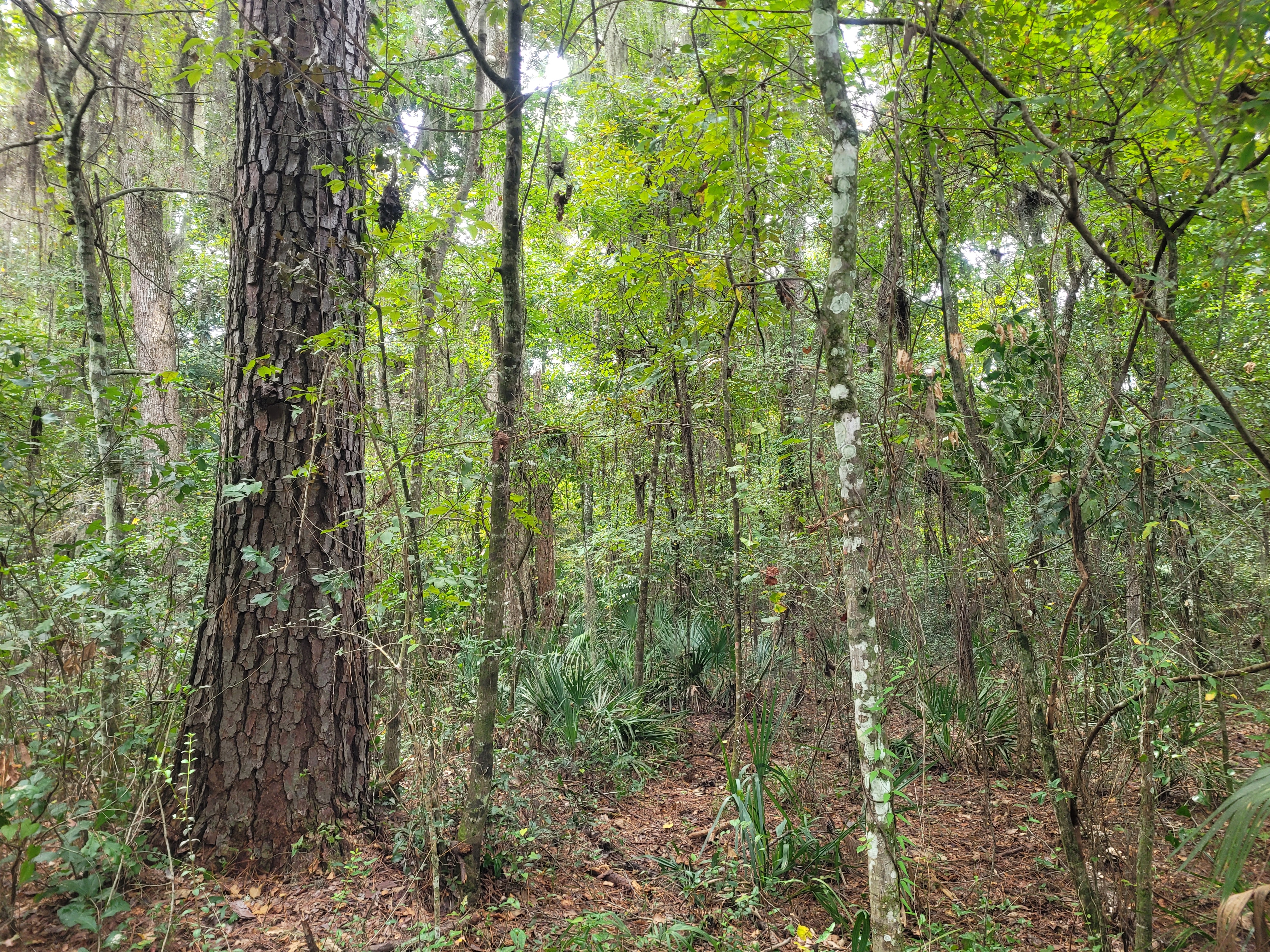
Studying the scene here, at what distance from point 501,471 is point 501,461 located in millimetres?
52

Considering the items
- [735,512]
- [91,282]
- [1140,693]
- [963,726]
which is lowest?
[963,726]

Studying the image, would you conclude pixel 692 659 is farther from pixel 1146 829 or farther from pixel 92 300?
pixel 92 300

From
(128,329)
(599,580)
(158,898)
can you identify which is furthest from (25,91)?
(599,580)

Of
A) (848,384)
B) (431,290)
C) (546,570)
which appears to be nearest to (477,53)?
(431,290)

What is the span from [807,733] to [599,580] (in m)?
3.62

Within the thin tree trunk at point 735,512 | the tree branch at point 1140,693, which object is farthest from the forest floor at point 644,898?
the thin tree trunk at point 735,512

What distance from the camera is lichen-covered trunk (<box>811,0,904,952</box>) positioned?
2719 mm

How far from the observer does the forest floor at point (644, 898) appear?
2.71 meters

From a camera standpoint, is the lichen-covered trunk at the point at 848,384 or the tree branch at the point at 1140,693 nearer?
the tree branch at the point at 1140,693

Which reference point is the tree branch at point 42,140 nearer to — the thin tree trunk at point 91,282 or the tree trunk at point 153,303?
the thin tree trunk at point 91,282

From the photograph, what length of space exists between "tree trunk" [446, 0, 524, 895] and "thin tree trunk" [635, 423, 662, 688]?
124 inches

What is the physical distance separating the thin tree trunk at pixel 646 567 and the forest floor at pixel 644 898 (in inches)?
69.7

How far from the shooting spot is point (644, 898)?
139 inches

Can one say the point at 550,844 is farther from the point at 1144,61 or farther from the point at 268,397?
the point at 1144,61
